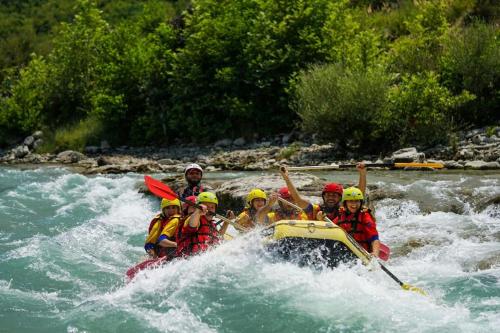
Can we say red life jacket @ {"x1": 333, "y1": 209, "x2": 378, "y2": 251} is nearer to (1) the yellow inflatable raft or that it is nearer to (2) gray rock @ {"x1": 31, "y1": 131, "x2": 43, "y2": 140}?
(1) the yellow inflatable raft

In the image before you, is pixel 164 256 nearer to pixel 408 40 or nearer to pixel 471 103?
pixel 471 103

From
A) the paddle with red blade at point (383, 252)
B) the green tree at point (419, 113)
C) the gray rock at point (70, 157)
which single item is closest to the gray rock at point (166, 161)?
the gray rock at point (70, 157)

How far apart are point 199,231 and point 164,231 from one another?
398 mm

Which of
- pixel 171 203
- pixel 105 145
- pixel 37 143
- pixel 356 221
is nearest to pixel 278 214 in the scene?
pixel 356 221

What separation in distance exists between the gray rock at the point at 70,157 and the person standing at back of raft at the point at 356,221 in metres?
15.8

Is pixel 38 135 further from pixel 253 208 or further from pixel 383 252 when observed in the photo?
pixel 383 252

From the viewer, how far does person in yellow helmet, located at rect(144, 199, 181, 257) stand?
7316mm

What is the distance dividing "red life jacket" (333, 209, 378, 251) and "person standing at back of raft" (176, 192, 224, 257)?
1.43m

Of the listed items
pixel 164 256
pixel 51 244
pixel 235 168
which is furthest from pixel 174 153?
pixel 164 256

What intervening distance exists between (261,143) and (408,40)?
5317 mm

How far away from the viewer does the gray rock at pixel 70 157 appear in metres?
21.7

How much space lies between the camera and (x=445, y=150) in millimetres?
14734

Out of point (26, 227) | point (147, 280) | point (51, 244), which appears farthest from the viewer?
point (26, 227)

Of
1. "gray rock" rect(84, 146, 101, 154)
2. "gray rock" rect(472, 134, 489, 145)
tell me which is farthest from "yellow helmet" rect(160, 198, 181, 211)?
"gray rock" rect(84, 146, 101, 154)
